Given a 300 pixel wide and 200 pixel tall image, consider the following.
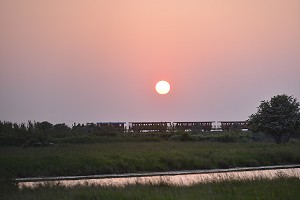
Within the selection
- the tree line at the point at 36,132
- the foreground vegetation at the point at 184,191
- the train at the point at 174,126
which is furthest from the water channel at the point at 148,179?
the train at the point at 174,126

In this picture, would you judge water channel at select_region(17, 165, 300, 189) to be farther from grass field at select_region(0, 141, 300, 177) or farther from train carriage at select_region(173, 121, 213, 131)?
train carriage at select_region(173, 121, 213, 131)

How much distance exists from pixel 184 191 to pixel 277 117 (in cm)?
4077

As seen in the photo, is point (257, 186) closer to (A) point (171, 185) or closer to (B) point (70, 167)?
(A) point (171, 185)

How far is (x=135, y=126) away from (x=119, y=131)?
12.4 meters

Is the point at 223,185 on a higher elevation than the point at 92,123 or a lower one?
lower

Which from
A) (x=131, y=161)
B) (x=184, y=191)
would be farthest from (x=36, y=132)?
(x=184, y=191)

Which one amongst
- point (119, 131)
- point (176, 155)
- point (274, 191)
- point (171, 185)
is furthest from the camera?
point (119, 131)

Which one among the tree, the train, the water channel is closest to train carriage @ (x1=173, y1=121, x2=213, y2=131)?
the train

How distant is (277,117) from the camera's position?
58281 mm

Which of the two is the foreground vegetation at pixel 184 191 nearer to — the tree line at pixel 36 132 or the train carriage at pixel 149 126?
the tree line at pixel 36 132

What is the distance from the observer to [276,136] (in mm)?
61594

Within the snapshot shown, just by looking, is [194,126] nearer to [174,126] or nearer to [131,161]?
[174,126]

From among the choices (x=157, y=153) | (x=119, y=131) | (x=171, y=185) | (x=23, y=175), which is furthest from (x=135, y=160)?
(x=119, y=131)

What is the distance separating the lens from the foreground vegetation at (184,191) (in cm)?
1836
